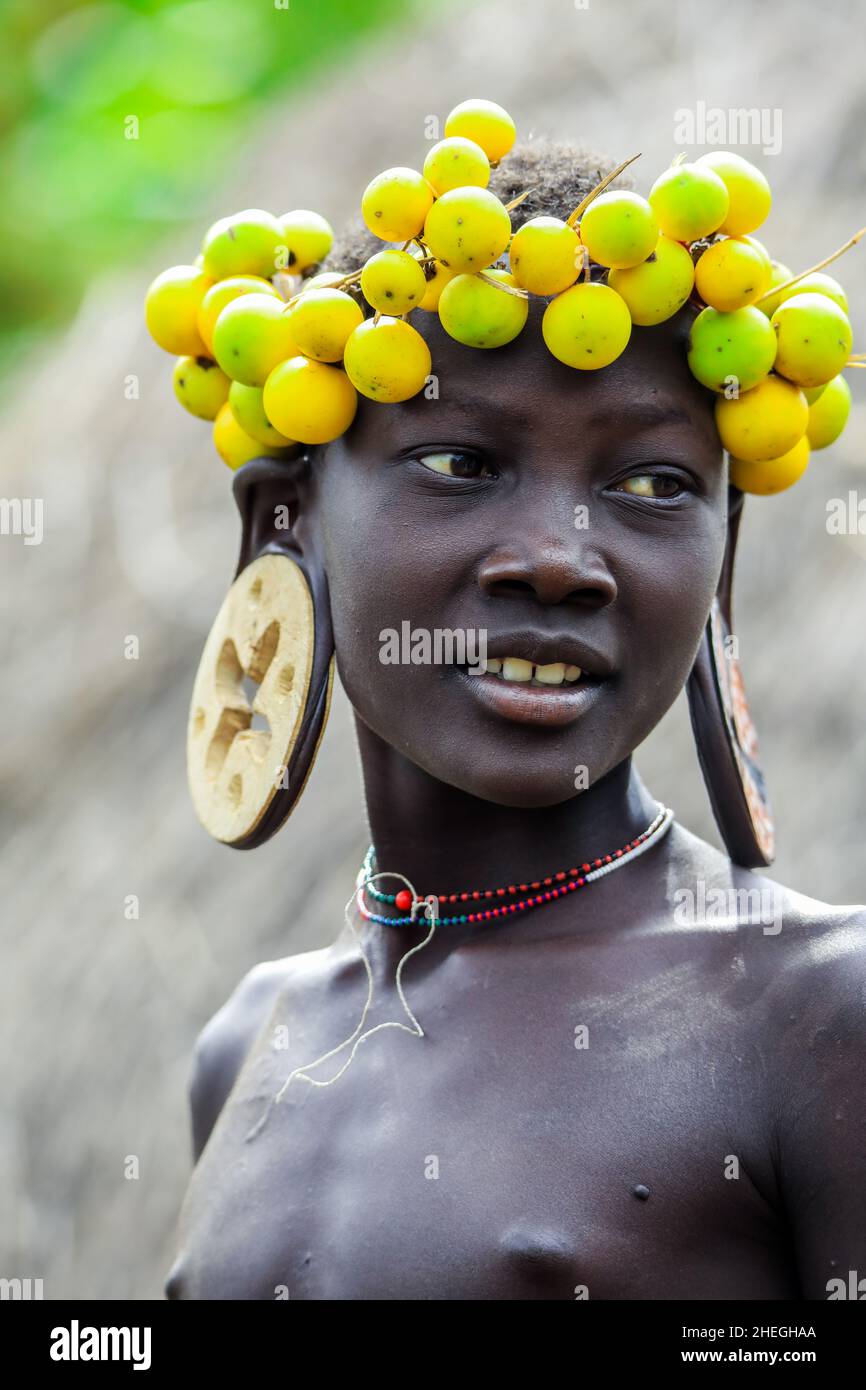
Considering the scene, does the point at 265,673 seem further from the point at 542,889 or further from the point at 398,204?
the point at 398,204

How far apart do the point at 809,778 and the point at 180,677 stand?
209 cm

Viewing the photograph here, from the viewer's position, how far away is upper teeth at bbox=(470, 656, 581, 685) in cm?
204

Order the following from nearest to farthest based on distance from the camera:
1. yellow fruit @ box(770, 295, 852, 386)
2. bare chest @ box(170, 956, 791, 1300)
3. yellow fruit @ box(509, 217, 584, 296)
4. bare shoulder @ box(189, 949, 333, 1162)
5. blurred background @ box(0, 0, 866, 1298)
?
1. bare chest @ box(170, 956, 791, 1300)
2. yellow fruit @ box(509, 217, 584, 296)
3. yellow fruit @ box(770, 295, 852, 386)
4. bare shoulder @ box(189, 949, 333, 1162)
5. blurred background @ box(0, 0, 866, 1298)

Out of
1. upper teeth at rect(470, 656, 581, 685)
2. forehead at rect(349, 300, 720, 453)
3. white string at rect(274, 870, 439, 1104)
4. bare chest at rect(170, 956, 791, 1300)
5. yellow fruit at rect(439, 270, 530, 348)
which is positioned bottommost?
bare chest at rect(170, 956, 791, 1300)

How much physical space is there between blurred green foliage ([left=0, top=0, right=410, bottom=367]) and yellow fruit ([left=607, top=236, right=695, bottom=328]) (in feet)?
17.7

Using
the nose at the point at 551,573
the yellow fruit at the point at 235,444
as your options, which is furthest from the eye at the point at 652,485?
the yellow fruit at the point at 235,444

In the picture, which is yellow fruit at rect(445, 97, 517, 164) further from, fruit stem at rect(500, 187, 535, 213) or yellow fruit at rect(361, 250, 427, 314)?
yellow fruit at rect(361, 250, 427, 314)

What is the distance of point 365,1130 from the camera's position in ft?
7.00

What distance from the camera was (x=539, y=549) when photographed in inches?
77.2

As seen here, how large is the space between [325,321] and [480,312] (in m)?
0.24

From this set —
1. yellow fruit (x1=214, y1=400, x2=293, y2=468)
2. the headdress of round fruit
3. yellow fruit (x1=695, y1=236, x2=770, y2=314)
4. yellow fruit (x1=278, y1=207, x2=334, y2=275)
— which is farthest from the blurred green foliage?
yellow fruit (x1=695, y1=236, x2=770, y2=314)

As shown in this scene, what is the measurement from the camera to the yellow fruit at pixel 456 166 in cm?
207

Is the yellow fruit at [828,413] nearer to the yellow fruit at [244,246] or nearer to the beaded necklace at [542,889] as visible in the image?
the beaded necklace at [542,889]

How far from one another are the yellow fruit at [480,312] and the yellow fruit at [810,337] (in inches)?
13.3
